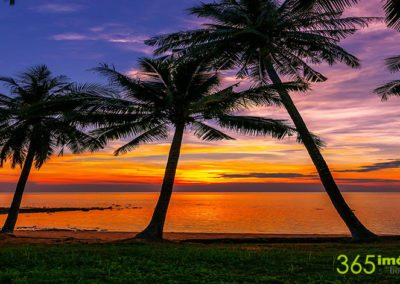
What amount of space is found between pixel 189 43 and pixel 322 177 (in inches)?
370

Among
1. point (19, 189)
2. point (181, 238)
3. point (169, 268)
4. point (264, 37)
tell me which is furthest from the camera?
point (181, 238)

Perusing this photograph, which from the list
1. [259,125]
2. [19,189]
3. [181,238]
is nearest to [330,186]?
[259,125]

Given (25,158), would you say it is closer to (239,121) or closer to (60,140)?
(60,140)

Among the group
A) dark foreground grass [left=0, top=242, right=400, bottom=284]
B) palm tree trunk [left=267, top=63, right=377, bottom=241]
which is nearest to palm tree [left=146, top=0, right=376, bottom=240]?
palm tree trunk [left=267, top=63, right=377, bottom=241]

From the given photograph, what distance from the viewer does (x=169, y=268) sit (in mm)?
9992

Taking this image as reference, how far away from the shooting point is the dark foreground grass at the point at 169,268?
8688mm

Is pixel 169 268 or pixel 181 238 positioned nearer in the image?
pixel 169 268

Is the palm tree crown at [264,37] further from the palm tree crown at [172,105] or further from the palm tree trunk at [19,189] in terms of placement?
the palm tree trunk at [19,189]

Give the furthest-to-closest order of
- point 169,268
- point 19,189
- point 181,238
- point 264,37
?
point 181,238, point 19,189, point 264,37, point 169,268

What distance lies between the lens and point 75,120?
2156 centimetres

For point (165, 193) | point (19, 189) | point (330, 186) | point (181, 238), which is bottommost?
point (181, 238)

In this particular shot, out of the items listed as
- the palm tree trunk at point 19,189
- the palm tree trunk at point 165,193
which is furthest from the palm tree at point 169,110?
the palm tree trunk at point 19,189

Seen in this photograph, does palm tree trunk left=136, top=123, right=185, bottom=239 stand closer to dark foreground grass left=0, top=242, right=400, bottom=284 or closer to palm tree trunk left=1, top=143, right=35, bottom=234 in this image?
dark foreground grass left=0, top=242, right=400, bottom=284

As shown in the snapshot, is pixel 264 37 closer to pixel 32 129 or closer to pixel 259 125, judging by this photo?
pixel 259 125
